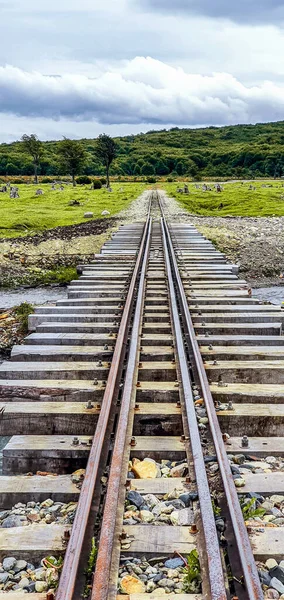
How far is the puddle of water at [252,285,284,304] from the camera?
13041 millimetres

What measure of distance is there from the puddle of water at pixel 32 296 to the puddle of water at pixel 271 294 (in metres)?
4.57

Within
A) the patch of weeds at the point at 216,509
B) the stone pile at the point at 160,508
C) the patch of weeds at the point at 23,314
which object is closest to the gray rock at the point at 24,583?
the stone pile at the point at 160,508

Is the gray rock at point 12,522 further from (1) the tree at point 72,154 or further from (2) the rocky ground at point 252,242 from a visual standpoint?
(1) the tree at point 72,154

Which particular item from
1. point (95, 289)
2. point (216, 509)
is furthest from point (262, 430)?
point (95, 289)

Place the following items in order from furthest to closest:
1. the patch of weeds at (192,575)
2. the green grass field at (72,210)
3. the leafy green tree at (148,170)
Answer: the leafy green tree at (148,170)
the green grass field at (72,210)
the patch of weeds at (192,575)

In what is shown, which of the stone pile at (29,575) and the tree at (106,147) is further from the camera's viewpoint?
the tree at (106,147)

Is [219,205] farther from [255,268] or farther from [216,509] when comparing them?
[216,509]

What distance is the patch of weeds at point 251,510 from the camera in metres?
3.36

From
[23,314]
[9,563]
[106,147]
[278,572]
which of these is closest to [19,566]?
[9,563]

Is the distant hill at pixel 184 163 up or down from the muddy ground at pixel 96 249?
up

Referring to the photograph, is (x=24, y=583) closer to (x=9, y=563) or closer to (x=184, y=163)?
(x=9, y=563)

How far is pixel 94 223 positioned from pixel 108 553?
828 inches

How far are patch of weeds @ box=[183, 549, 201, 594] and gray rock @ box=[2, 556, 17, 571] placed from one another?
92cm

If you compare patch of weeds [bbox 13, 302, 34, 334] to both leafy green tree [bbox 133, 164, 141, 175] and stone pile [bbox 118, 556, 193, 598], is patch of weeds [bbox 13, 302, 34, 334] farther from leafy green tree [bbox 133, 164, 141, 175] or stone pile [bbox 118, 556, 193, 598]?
leafy green tree [bbox 133, 164, 141, 175]
